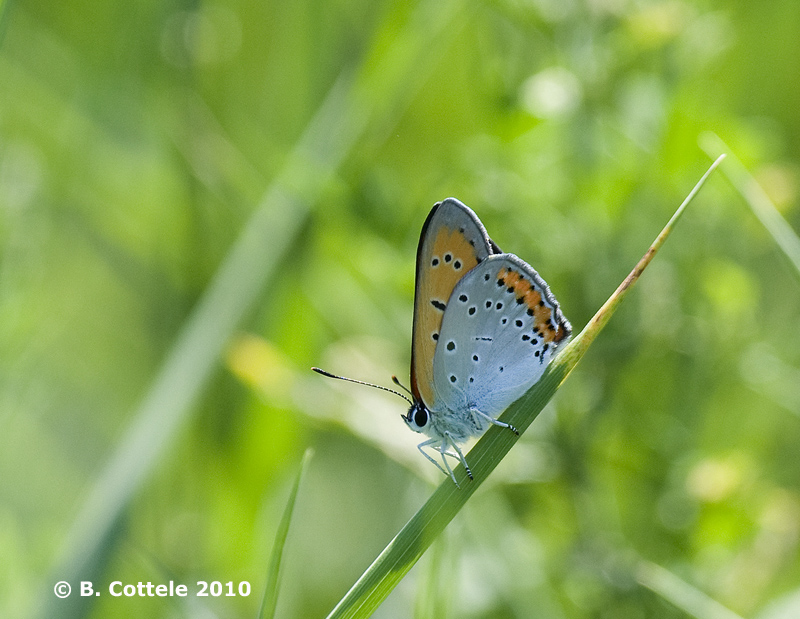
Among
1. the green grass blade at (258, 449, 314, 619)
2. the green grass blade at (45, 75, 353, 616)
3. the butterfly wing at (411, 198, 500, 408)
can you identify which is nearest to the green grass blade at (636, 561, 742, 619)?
the butterfly wing at (411, 198, 500, 408)

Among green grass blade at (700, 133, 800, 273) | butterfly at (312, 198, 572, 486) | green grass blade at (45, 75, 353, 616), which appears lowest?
green grass blade at (45, 75, 353, 616)

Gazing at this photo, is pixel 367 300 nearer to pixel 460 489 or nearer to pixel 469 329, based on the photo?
pixel 469 329

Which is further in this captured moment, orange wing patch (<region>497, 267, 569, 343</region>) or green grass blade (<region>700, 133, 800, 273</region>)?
orange wing patch (<region>497, 267, 569, 343</region>)

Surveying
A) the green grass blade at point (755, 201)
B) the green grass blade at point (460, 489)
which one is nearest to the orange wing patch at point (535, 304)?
the green grass blade at point (460, 489)

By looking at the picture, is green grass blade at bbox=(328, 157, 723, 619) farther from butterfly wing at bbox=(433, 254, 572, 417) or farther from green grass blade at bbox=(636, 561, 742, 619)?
green grass blade at bbox=(636, 561, 742, 619)

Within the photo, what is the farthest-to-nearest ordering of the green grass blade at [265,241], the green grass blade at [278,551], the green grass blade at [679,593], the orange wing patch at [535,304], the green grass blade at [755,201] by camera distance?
the green grass blade at [265,241] < the orange wing patch at [535,304] < the green grass blade at [679,593] < the green grass blade at [755,201] < the green grass blade at [278,551]

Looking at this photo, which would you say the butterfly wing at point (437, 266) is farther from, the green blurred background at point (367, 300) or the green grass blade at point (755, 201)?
the green grass blade at point (755, 201)
